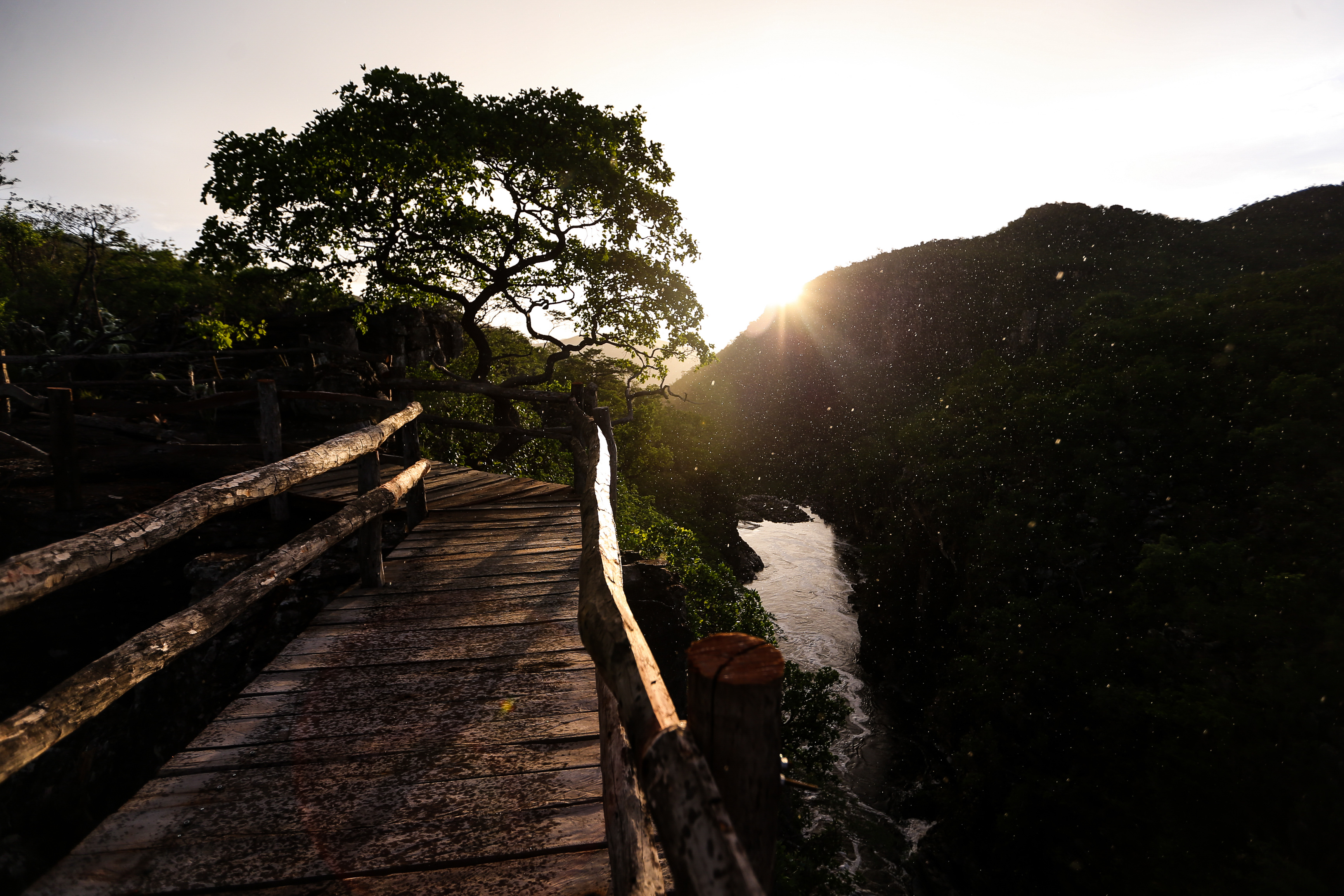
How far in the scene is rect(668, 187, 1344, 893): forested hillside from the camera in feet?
41.1

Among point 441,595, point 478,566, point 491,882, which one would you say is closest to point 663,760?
point 491,882

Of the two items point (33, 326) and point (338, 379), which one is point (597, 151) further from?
point (33, 326)

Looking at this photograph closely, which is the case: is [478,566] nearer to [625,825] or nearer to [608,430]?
[608,430]

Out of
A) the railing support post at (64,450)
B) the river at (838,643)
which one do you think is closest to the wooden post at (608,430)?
the railing support post at (64,450)

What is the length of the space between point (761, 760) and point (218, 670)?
560cm

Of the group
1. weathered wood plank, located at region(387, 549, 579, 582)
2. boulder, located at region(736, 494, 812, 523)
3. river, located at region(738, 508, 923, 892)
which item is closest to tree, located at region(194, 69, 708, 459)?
weathered wood plank, located at region(387, 549, 579, 582)

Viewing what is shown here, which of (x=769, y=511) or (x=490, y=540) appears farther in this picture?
(x=769, y=511)

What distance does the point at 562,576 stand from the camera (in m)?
3.90

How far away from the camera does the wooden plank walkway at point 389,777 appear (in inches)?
62.5

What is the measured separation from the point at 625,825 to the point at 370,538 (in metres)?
3.04

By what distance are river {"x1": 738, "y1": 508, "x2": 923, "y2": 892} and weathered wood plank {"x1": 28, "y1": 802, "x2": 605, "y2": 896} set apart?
16699 millimetres

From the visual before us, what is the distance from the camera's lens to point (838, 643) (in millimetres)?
Answer: 25062

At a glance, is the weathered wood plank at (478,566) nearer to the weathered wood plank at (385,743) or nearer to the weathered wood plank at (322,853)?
the weathered wood plank at (385,743)

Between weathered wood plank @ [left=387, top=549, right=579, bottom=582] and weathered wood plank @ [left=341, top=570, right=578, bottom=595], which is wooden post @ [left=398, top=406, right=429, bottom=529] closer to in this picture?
weathered wood plank @ [left=387, top=549, right=579, bottom=582]
